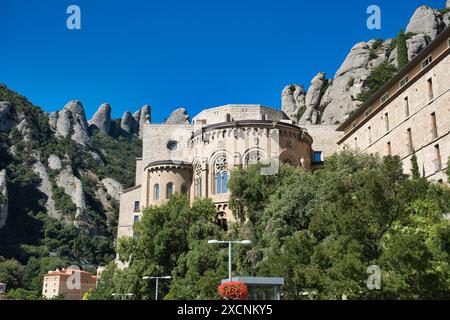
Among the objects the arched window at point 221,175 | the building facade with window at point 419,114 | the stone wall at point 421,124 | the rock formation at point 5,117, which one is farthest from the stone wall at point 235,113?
the rock formation at point 5,117

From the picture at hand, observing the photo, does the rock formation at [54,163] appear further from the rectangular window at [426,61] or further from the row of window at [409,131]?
the rectangular window at [426,61]

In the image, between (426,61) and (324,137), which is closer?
(426,61)

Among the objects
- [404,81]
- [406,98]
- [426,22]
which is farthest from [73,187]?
[406,98]

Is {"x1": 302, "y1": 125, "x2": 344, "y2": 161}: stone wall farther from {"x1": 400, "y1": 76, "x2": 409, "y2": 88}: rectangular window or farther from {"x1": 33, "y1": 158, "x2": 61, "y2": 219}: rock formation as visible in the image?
{"x1": 33, "y1": 158, "x2": 61, "y2": 219}: rock formation

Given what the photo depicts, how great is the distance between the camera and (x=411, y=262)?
21.8 meters

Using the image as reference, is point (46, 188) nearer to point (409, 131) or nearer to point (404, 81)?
point (404, 81)

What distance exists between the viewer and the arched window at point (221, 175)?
176ft

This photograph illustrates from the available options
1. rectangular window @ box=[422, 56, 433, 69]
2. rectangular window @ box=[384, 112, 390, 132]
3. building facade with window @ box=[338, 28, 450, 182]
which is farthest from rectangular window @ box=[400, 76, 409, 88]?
rectangular window @ box=[384, 112, 390, 132]

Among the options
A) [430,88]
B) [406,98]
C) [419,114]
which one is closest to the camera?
[430,88]

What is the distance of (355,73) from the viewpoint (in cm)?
9469

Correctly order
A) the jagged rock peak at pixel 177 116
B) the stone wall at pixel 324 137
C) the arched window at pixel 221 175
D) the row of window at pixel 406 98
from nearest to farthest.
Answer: the row of window at pixel 406 98 → the arched window at pixel 221 175 → the stone wall at pixel 324 137 → the jagged rock peak at pixel 177 116

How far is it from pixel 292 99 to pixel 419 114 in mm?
74432
